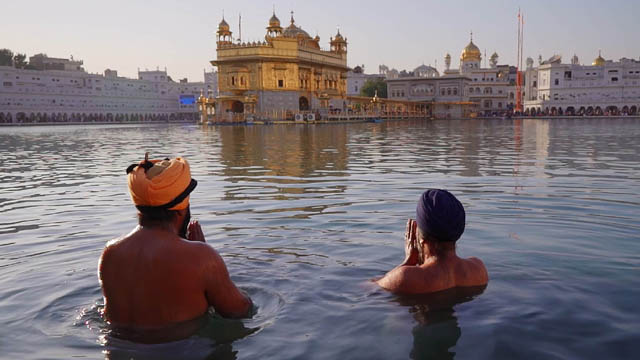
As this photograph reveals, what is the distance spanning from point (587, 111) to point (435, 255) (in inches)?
3329

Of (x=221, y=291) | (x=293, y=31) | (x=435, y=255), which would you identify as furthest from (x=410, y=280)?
(x=293, y=31)

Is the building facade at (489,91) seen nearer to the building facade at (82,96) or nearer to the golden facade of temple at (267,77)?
the golden facade of temple at (267,77)

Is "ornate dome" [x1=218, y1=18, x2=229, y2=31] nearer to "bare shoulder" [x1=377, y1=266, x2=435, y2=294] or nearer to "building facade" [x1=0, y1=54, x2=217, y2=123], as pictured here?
"building facade" [x1=0, y1=54, x2=217, y2=123]

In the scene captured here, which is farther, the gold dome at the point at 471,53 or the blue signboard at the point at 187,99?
the blue signboard at the point at 187,99

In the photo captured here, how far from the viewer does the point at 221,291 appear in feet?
9.21

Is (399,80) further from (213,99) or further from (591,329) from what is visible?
(591,329)

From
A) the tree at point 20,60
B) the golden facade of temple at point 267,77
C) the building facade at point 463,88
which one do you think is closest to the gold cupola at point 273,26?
the golden facade of temple at point 267,77

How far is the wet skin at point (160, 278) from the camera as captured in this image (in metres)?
2.63

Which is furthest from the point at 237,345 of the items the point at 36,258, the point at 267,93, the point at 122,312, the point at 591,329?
the point at 267,93

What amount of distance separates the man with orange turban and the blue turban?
46.1 inches

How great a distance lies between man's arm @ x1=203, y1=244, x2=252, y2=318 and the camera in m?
2.71

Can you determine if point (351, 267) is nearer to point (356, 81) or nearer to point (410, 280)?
point (410, 280)

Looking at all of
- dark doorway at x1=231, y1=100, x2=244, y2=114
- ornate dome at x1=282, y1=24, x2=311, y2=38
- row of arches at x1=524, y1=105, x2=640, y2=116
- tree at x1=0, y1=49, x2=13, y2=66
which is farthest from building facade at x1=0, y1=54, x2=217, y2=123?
row of arches at x1=524, y1=105, x2=640, y2=116

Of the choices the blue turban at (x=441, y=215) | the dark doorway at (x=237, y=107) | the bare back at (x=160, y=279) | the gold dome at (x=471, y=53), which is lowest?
the bare back at (x=160, y=279)
